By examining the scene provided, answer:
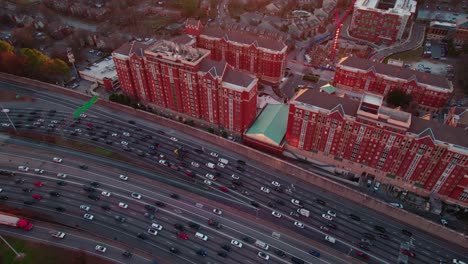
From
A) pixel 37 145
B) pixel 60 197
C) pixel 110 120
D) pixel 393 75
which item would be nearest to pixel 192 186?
pixel 60 197

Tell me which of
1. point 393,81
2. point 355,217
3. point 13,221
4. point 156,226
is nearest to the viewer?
point 13,221

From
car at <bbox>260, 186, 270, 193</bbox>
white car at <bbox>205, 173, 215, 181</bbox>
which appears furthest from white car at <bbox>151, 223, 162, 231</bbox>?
car at <bbox>260, 186, 270, 193</bbox>

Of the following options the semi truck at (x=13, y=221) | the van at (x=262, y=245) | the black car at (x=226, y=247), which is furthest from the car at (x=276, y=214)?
the semi truck at (x=13, y=221)

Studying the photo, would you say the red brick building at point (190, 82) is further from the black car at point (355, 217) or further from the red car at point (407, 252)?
the red car at point (407, 252)

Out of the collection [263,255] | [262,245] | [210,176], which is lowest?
[263,255]

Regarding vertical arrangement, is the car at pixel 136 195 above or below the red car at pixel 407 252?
above

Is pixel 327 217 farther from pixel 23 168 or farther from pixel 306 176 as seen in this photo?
pixel 23 168

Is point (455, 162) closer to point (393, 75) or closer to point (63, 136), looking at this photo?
point (393, 75)

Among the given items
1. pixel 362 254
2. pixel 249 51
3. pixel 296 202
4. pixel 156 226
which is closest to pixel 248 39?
pixel 249 51
